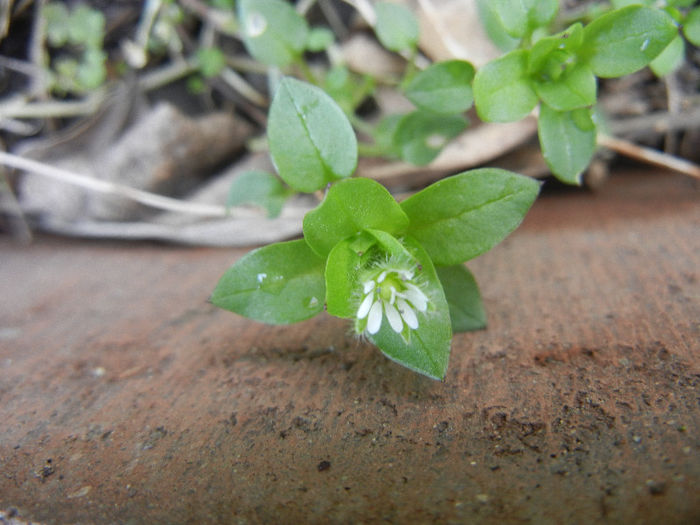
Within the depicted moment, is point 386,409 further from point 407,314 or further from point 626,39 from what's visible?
point 626,39

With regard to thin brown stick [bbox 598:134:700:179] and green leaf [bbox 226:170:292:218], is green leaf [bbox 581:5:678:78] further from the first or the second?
green leaf [bbox 226:170:292:218]

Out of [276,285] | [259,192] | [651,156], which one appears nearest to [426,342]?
[276,285]

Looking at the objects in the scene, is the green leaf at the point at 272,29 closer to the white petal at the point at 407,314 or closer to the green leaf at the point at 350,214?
the green leaf at the point at 350,214

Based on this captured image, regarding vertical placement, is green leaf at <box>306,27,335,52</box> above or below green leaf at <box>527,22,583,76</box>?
below

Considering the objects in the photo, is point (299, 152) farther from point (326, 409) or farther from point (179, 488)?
point (179, 488)

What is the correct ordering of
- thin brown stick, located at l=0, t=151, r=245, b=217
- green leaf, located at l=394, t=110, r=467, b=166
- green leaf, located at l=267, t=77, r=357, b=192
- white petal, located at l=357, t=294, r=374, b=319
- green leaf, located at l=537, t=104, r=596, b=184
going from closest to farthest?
white petal, located at l=357, t=294, r=374, b=319
green leaf, located at l=267, t=77, r=357, b=192
green leaf, located at l=537, t=104, r=596, b=184
green leaf, located at l=394, t=110, r=467, b=166
thin brown stick, located at l=0, t=151, r=245, b=217

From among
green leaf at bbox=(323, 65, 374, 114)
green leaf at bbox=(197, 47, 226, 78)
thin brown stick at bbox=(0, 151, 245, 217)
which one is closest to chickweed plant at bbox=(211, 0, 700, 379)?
green leaf at bbox=(323, 65, 374, 114)

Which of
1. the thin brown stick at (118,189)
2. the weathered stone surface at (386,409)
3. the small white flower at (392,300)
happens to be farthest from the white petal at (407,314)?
the thin brown stick at (118,189)
